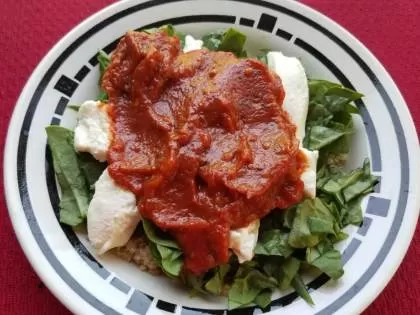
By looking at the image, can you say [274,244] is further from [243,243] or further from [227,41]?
[227,41]

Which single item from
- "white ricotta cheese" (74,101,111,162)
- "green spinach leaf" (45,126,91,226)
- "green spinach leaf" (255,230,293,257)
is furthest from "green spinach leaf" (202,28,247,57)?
"green spinach leaf" (255,230,293,257)

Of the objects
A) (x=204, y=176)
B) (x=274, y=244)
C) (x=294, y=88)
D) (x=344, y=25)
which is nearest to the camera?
(x=204, y=176)

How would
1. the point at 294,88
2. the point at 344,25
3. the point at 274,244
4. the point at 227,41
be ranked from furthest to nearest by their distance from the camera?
the point at 344,25, the point at 227,41, the point at 294,88, the point at 274,244

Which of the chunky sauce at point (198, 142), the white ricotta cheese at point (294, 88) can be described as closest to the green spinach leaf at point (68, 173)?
the chunky sauce at point (198, 142)

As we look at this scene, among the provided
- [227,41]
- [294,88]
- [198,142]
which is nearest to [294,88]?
[294,88]

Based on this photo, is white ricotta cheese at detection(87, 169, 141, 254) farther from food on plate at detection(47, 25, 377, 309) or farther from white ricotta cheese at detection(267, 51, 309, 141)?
white ricotta cheese at detection(267, 51, 309, 141)

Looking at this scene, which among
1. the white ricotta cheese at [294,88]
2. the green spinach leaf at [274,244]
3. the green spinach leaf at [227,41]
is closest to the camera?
the green spinach leaf at [274,244]

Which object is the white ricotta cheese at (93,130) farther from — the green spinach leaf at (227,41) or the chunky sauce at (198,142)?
the green spinach leaf at (227,41)
